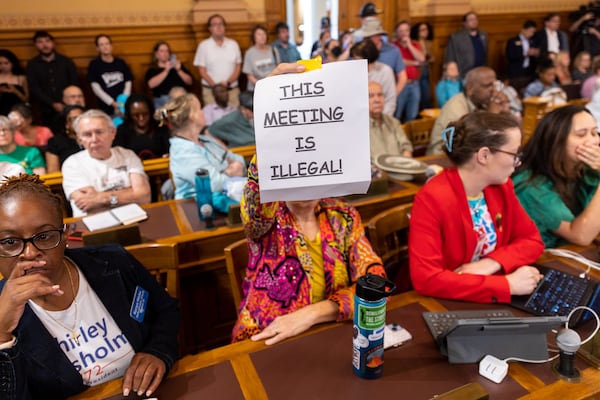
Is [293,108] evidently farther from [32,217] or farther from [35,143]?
[35,143]

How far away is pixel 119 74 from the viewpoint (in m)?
5.43

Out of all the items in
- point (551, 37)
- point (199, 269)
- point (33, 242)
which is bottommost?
point (199, 269)

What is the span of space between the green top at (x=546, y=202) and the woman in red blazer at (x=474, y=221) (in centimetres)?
26

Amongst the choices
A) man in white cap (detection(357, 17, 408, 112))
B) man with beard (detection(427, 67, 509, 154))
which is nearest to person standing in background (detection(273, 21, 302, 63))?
man in white cap (detection(357, 17, 408, 112))

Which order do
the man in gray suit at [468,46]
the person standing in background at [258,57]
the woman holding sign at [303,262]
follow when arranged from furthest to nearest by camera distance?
1. the man in gray suit at [468,46]
2. the person standing in background at [258,57]
3. the woman holding sign at [303,262]

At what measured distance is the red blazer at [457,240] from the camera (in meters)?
1.52

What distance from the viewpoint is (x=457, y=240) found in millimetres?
1713

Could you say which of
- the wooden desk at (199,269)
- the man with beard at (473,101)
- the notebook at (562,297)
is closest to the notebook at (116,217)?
the wooden desk at (199,269)

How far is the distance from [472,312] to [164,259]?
1063 millimetres

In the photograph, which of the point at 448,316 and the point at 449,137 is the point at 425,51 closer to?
the point at 449,137

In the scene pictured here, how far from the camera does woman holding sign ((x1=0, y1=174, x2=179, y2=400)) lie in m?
1.10

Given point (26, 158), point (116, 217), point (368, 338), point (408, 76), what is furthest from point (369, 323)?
point (408, 76)

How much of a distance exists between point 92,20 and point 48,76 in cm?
93

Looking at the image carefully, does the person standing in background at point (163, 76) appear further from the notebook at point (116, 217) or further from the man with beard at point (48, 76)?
the notebook at point (116, 217)
